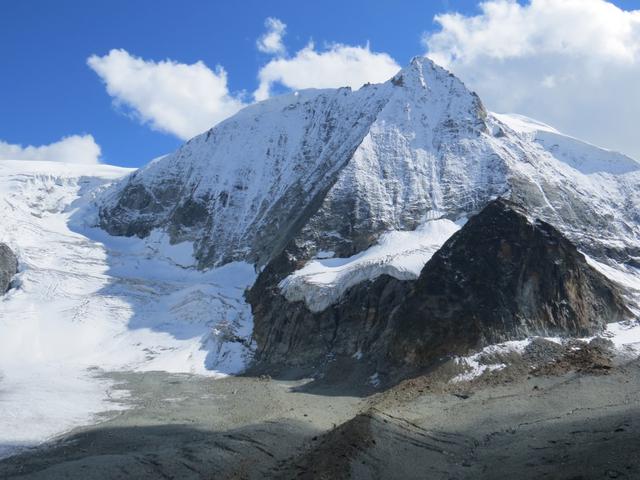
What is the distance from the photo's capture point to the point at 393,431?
112 feet

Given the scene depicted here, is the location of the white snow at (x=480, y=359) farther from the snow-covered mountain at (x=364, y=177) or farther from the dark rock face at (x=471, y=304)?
the snow-covered mountain at (x=364, y=177)

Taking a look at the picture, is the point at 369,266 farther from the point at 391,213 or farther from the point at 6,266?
the point at 6,266

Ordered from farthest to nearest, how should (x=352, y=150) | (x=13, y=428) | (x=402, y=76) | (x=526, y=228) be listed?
1. (x=402, y=76)
2. (x=352, y=150)
3. (x=526, y=228)
4. (x=13, y=428)

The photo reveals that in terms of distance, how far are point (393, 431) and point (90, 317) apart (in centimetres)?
5511

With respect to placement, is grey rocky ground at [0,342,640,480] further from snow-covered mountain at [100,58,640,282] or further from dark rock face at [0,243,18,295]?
dark rock face at [0,243,18,295]

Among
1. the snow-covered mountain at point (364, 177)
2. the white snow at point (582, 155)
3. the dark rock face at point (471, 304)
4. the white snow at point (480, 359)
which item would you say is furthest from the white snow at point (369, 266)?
the white snow at point (582, 155)

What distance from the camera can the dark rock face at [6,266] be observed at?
86637 mm

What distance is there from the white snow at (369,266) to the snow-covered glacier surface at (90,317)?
8908 mm

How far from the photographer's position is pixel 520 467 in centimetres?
2812

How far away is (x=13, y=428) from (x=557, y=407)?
33685 millimetres

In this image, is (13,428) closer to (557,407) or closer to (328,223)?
(557,407)

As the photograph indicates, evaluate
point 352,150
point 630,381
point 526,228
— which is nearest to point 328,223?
point 352,150

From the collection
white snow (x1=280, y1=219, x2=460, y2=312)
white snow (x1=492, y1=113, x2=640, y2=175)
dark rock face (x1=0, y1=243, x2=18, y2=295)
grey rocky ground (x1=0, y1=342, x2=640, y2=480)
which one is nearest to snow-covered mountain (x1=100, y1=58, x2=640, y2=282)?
white snow (x1=492, y1=113, x2=640, y2=175)

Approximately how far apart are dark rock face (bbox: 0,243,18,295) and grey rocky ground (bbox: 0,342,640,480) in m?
42.0
